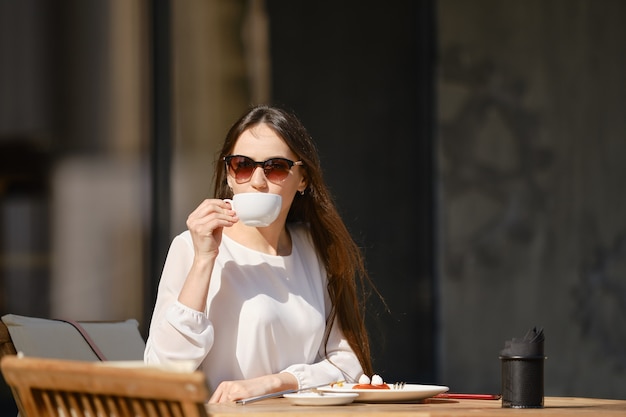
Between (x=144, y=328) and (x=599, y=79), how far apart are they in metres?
3.23

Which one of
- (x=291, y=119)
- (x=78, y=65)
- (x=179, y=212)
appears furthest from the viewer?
(x=179, y=212)

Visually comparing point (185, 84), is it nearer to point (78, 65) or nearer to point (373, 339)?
point (78, 65)

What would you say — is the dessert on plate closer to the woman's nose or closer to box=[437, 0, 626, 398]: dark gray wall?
the woman's nose

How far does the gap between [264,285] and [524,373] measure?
0.88 metres

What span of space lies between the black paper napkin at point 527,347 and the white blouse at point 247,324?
647 millimetres

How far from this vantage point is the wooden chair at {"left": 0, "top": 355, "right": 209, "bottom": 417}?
5.88ft

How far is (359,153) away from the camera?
7027 mm

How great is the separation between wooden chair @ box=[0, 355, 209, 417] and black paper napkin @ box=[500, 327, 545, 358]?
1.01 metres

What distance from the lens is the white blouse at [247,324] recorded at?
2.91 metres

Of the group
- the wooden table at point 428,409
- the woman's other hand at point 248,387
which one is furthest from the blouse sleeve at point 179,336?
the wooden table at point 428,409

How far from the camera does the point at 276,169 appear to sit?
311 centimetres

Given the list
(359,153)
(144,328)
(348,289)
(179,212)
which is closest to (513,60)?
(359,153)

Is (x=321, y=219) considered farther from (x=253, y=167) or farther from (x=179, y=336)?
(x=179, y=336)

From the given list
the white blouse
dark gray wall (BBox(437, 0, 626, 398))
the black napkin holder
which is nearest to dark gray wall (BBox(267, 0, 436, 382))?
dark gray wall (BBox(437, 0, 626, 398))
